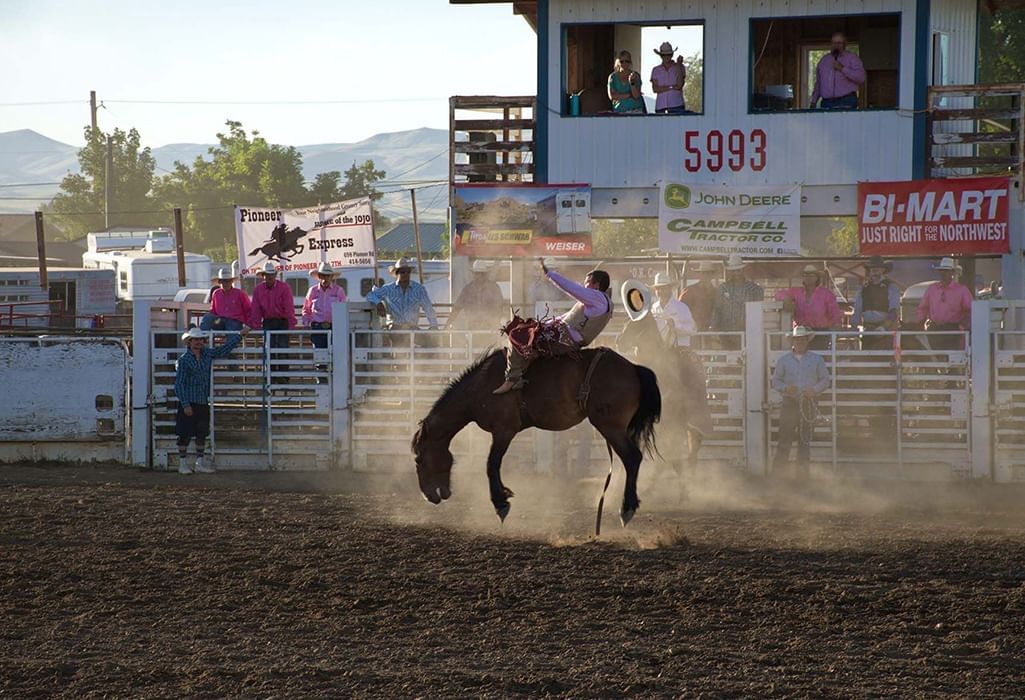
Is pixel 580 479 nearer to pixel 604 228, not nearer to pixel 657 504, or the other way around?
pixel 657 504

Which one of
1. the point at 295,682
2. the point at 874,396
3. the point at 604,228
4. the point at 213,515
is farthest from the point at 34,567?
the point at 604,228

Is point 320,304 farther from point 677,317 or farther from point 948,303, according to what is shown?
point 948,303

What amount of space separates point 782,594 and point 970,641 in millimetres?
1326

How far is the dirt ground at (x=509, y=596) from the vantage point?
247 inches

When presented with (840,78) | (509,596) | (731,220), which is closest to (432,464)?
(509,596)

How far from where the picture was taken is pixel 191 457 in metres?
14.8

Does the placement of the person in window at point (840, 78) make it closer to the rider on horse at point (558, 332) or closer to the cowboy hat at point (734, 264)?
the cowboy hat at point (734, 264)

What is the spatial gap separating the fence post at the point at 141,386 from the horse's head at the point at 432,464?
541 cm

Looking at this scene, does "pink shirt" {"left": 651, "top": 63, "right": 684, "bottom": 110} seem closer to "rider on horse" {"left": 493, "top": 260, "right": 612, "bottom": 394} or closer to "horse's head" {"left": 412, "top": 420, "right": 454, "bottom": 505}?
"rider on horse" {"left": 493, "top": 260, "right": 612, "bottom": 394}

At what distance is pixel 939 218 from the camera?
15688 millimetres

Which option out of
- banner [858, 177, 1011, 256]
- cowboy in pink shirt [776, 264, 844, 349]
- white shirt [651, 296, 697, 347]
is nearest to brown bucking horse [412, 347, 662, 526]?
white shirt [651, 296, 697, 347]

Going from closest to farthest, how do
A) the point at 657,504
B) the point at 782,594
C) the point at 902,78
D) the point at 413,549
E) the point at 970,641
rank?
the point at 970,641 < the point at 782,594 < the point at 413,549 < the point at 657,504 < the point at 902,78

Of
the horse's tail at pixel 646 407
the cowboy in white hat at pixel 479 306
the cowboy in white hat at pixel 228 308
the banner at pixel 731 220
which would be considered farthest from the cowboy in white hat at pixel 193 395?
the horse's tail at pixel 646 407

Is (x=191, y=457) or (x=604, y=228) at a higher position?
(x=604, y=228)
